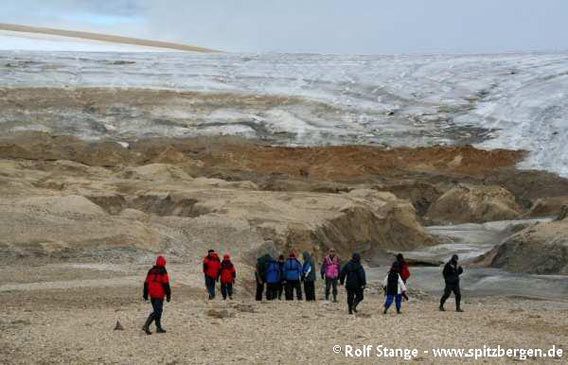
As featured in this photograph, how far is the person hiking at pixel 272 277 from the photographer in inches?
591

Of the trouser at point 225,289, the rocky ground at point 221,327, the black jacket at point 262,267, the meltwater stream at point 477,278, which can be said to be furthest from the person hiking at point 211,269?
the meltwater stream at point 477,278

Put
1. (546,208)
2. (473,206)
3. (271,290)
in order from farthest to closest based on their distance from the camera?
1. (473,206)
2. (546,208)
3. (271,290)

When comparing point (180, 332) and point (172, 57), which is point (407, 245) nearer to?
point (180, 332)

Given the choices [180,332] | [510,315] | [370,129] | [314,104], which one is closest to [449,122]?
[370,129]

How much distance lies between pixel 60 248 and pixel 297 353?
34.2 feet

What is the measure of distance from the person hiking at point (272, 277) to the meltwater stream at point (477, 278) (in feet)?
15.9

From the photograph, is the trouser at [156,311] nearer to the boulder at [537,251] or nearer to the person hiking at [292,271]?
the person hiking at [292,271]

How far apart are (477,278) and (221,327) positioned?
34.4 feet

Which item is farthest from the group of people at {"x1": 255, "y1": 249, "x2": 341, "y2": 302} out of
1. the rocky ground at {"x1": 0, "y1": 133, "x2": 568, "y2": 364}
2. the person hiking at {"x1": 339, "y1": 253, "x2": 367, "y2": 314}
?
the person hiking at {"x1": 339, "y1": 253, "x2": 367, "y2": 314}

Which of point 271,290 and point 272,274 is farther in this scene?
point 271,290

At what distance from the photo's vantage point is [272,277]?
1507 cm

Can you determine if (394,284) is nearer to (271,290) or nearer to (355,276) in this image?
(355,276)

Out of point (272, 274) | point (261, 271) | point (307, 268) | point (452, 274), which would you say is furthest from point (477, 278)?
point (452, 274)

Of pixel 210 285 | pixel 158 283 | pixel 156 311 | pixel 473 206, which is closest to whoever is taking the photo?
pixel 158 283
